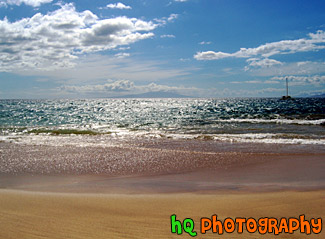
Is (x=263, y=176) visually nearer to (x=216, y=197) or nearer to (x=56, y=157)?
Result: (x=216, y=197)

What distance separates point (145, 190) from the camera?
6250 mm

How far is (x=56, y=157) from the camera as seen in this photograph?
10.3 m

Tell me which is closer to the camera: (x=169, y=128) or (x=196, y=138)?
(x=196, y=138)

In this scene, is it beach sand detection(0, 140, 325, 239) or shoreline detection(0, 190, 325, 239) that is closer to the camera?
shoreline detection(0, 190, 325, 239)

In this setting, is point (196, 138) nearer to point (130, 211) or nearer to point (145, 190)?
point (145, 190)

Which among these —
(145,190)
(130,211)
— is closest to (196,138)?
(145,190)

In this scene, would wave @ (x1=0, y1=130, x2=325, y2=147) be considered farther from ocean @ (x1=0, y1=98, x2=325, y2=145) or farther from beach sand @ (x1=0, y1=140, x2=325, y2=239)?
beach sand @ (x1=0, y1=140, x2=325, y2=239)

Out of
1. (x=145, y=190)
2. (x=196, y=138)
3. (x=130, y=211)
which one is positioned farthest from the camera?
(x=196, y=138)

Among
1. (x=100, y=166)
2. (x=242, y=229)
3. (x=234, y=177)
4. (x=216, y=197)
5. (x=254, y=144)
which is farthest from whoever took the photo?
(x=254, y=144)

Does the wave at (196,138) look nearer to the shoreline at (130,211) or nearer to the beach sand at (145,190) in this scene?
the beach sand at (145,190)

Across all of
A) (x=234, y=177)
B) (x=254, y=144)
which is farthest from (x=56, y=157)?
(x=254, y=144)

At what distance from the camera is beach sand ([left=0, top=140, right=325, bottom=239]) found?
4129 millimetres

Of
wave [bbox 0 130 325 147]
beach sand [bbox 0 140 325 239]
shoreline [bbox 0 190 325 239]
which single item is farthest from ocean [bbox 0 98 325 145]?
shoreline [bbox 0 190 325 239]

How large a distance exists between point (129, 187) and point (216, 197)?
226cm
